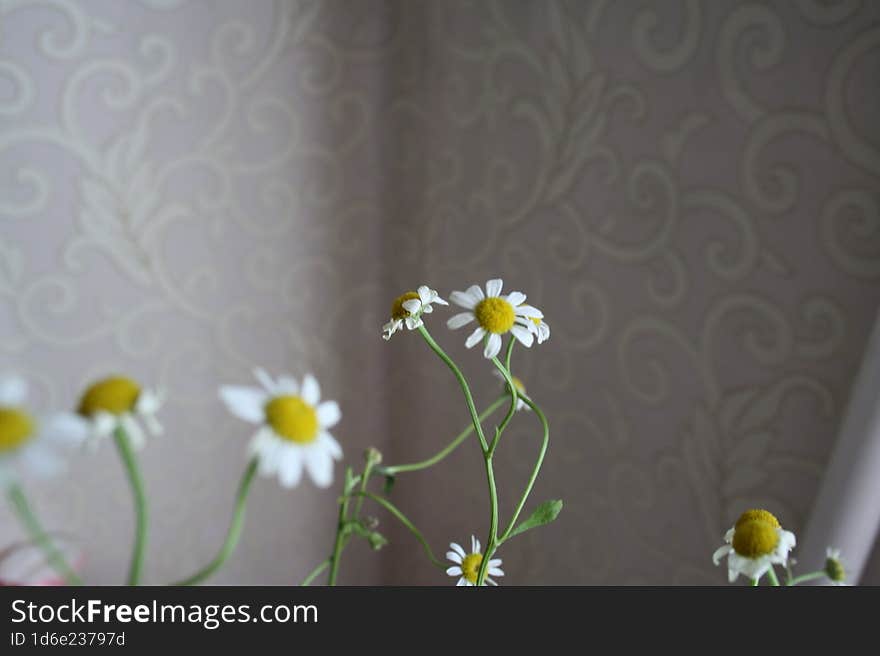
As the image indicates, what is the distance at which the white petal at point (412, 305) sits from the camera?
0.97 feet

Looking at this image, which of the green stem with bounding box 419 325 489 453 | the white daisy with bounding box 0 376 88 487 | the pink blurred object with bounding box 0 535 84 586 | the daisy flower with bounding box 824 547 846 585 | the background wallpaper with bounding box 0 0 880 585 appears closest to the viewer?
the white daisy with bounding box 0 376 88 487

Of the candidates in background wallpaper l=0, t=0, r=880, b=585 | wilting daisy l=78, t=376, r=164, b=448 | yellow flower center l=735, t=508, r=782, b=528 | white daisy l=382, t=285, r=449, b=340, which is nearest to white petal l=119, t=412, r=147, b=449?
wilting daisy l=78, t=376, r=164, b=448

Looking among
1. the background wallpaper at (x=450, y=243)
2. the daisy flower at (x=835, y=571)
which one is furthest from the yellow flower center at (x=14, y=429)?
the background wallpaper at (x=450, y=243)

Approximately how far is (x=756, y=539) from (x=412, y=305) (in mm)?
163

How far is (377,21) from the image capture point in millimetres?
923

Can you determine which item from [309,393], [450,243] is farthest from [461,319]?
[450,243]

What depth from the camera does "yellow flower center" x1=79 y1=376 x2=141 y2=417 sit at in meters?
0.17

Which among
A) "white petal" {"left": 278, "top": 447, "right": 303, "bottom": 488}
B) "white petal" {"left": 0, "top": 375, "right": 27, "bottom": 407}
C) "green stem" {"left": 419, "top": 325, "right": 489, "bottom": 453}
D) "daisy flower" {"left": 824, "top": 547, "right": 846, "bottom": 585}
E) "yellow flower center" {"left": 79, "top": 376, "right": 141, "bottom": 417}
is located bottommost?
"daisy flower" {"left": 824, "top": 547, "right": 846, "bottom": 585}

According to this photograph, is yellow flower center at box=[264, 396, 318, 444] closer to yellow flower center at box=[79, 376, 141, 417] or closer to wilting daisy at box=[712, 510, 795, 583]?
yellow flower center at box=[79, 376, 141, 417]

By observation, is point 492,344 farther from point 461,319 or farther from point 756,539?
point 756,539

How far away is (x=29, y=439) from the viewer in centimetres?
15

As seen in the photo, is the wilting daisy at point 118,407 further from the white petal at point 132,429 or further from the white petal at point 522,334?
the white petal at point 522,334

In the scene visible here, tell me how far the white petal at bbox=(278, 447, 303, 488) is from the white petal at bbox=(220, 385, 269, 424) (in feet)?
0.04
